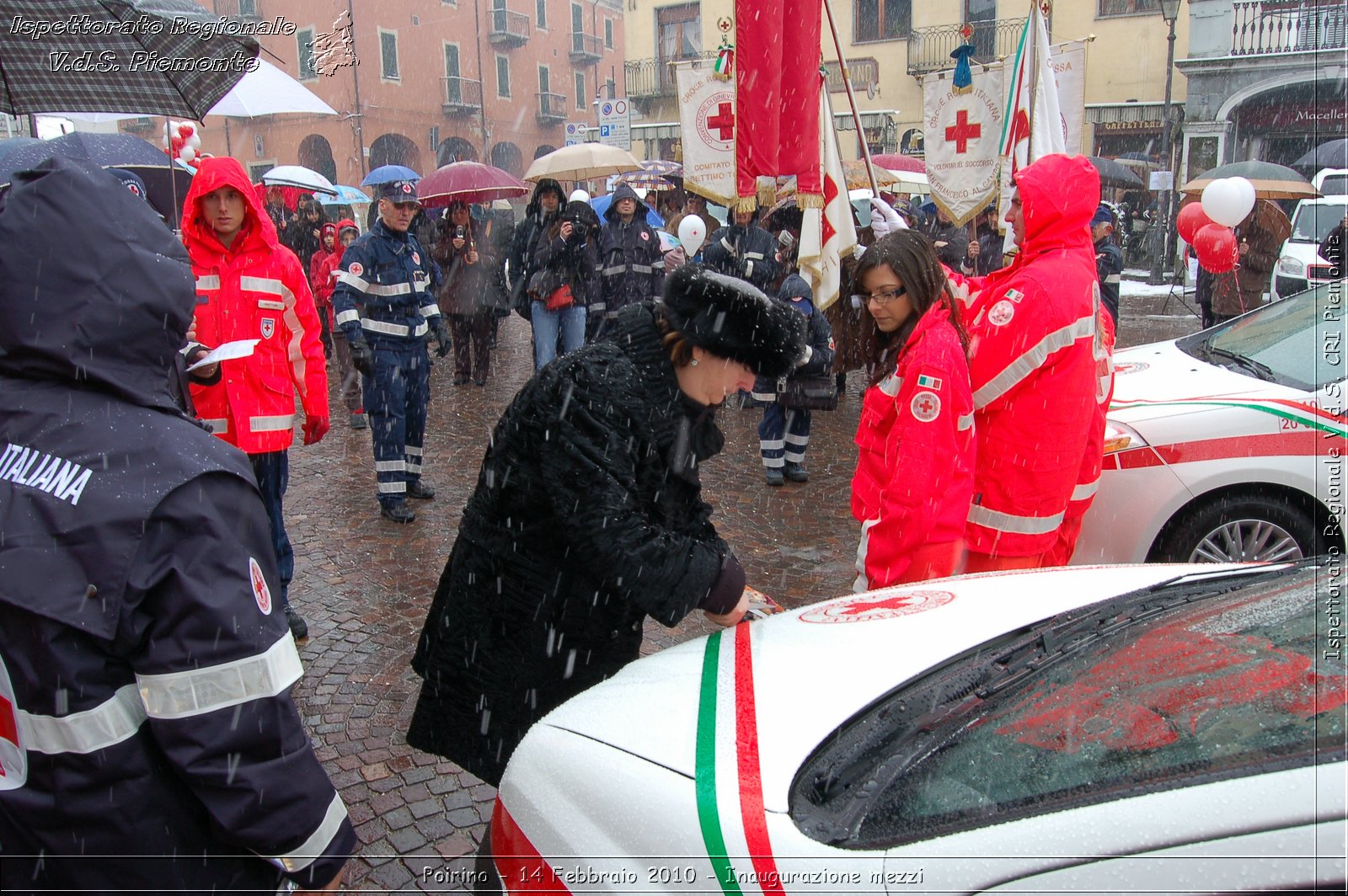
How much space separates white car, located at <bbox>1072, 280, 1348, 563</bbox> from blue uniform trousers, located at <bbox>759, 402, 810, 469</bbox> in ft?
9.50

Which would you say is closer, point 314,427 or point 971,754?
point 971,754

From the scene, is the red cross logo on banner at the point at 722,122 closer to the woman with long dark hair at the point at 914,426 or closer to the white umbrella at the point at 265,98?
the white umbrella at the point at 265,98

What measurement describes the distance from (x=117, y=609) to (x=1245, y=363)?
551 cm

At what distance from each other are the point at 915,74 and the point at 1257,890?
34.1 metres

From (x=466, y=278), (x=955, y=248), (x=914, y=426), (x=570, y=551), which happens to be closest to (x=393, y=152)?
(x=466, y=278)

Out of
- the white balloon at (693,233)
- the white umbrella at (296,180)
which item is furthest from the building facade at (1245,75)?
the white umbrella at (296,180)

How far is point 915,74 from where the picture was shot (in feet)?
105

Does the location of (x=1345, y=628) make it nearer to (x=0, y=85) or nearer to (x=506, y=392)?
(x=0, y=85)

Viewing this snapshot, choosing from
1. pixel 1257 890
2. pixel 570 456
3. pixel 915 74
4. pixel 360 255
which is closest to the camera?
pixel 1257 890

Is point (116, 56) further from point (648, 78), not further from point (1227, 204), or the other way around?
point (648, 78)

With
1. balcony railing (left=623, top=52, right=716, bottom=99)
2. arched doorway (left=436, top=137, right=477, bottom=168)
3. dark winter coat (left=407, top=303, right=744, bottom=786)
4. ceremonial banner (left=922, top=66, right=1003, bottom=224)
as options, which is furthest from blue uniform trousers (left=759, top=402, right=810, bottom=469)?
arched doorway (left=436, top=137, right=477, bottom=168)

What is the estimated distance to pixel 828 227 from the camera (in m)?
4.83

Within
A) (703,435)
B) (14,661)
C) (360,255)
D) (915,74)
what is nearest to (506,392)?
(360,255)

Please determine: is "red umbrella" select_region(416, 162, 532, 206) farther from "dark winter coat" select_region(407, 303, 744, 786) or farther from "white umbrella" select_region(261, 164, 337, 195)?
"dark winter coat" select_region(407, 303, 744, 786)
